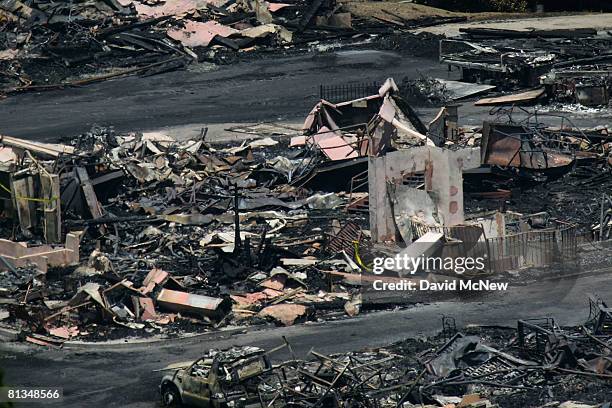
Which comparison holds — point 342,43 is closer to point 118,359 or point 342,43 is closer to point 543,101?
point 543,101

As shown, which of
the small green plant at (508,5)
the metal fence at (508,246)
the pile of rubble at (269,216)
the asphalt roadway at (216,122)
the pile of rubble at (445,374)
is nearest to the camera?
the pile of rubble at (445,374)

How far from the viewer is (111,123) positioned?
39.3 m

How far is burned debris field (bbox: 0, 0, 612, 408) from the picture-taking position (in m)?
19.5

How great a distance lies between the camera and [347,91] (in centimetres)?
4222

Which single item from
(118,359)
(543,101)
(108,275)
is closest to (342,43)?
(543,101)

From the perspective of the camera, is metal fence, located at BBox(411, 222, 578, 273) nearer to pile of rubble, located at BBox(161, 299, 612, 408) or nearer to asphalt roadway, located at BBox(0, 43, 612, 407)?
asphalt roadway, located at BBox(0, 43, 612, 407)

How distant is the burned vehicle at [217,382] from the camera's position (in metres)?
18.5

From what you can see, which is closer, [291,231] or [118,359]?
[118,359]

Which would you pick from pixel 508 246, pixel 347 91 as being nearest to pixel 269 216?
pixel 508 246

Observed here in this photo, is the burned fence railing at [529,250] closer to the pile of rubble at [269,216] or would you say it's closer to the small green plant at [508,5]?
the pile of rubble at [269,216]

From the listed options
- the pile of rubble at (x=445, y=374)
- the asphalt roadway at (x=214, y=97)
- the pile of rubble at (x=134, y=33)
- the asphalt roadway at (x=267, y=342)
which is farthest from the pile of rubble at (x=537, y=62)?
the pile of rubble at (x=445, y=374)

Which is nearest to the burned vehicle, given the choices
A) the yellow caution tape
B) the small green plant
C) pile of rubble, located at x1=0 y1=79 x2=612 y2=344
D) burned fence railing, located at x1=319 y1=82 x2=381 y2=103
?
pile of rubble, located at x1=0 y1=79 x2=612 y2=344

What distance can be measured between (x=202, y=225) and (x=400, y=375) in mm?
9850

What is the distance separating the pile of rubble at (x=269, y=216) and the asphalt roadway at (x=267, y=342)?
0.63m
